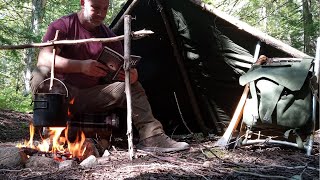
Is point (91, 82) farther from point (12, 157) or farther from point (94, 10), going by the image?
point (12, 157)

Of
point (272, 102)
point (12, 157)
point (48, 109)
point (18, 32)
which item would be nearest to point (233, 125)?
point (272, 102)

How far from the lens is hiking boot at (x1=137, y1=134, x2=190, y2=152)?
3.55m

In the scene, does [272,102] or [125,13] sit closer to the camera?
[272,102]

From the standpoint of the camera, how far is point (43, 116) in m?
3.13

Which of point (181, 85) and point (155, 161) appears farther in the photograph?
point (181, 85)

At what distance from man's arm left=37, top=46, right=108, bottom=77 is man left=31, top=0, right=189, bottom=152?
11mm

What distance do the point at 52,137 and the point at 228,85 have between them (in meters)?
2.49

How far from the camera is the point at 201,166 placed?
8.87 feet

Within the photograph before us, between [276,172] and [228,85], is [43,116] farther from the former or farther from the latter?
[228,85]

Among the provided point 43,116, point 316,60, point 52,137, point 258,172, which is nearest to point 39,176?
point 43,116

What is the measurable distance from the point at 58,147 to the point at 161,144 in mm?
1120

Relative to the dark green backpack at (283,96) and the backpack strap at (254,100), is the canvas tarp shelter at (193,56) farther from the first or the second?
the backpack strap at (254,100)

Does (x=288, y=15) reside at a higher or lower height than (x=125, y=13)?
higher

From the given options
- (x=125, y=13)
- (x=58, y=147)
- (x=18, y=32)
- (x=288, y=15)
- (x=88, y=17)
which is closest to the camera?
(x=58, y=147)
